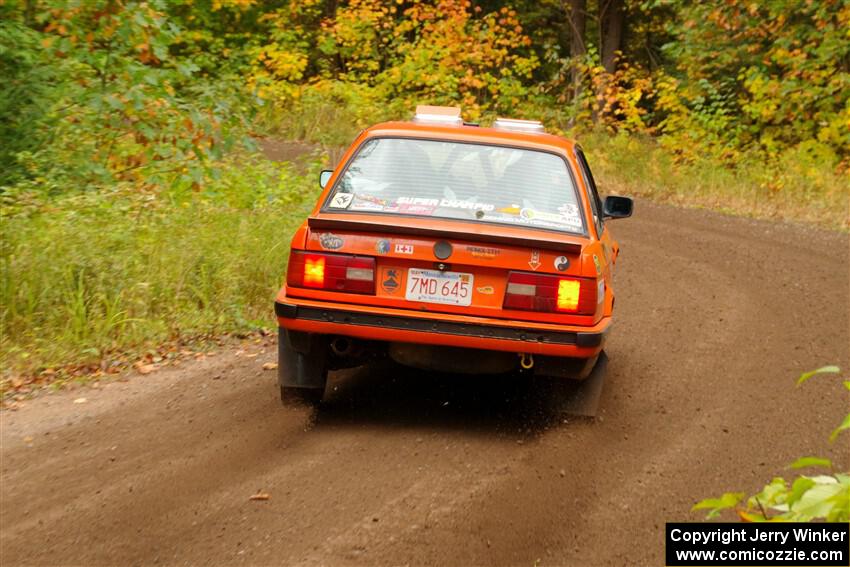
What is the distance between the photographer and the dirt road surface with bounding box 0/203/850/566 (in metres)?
4.42

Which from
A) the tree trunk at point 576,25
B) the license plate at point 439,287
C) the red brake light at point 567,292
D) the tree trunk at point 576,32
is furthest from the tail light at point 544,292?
the tree trunk at point 576,25

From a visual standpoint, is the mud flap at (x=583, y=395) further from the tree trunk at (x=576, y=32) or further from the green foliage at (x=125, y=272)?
the tree trunk at (x=576, y=32)

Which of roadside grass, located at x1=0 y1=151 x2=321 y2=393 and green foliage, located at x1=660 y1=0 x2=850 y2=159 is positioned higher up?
green foliage, located at x1=660 y1=0 x2=850 y2=159

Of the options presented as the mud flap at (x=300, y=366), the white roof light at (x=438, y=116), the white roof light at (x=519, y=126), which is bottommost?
the mud flap at (x=300, y=366)

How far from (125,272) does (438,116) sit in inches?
111

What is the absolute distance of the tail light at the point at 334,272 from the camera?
5680 millimetres

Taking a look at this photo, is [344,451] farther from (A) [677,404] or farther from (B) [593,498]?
(A) [677,404]

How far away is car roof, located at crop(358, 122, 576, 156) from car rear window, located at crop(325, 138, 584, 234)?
0.16 ft

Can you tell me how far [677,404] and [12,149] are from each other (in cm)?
662

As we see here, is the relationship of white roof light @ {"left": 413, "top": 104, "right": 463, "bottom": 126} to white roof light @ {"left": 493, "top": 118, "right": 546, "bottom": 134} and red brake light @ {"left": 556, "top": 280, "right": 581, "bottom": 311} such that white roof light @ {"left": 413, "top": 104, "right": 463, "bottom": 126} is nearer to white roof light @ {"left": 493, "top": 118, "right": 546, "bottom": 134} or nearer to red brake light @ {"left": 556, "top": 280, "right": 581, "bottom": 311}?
white roof light @ {"left": 493, "top": 118, "right": 546, "bottom": 134}

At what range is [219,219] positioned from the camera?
33.1 ft

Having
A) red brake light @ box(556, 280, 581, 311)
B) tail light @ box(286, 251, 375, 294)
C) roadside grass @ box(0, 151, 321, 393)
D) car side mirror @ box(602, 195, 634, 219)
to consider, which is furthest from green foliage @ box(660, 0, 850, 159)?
tail light @ box(286, 251, 375, 294)

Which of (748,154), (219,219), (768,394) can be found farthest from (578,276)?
(748,154)

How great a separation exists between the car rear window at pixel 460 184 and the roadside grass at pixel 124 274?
2382mm
